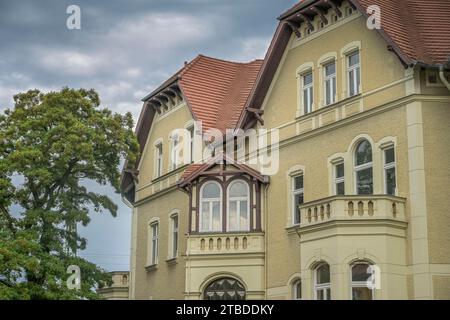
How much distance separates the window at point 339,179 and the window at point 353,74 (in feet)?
6.62

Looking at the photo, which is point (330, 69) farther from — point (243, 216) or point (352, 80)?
point (243, 216)

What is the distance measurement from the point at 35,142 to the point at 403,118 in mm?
10416

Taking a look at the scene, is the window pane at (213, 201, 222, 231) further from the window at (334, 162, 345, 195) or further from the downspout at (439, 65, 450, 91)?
the downspout at (439, 65, 450, 91)

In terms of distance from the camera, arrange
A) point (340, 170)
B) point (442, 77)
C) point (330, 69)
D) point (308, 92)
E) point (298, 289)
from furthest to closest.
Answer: point (308, 92) → point (330, 69) → point (298, 289) → point (340, 170) → point (442, 77)

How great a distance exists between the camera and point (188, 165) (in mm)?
30047

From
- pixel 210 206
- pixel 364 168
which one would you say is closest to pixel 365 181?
pixel 364 168

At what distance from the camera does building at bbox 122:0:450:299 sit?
2108cm

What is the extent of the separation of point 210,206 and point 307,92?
469cm

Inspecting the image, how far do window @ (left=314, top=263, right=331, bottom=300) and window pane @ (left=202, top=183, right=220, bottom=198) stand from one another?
219 inches

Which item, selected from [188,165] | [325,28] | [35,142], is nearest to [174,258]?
[188,165]

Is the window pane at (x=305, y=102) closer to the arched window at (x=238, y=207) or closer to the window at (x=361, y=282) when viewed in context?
the arched window at (x=238, y=207)

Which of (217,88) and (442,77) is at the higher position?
(217,88)

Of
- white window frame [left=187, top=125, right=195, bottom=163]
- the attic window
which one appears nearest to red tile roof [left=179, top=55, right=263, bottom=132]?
white window frame [left=187, top=125, right=195, bottom=163]

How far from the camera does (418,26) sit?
76.8 ft
